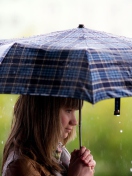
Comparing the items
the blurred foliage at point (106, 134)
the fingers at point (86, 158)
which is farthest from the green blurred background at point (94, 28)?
the fingers at point (86, 158)

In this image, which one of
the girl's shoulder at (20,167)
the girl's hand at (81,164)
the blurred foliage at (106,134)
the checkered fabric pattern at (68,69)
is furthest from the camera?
the blurred foliage at (106,134)

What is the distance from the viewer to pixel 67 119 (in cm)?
206

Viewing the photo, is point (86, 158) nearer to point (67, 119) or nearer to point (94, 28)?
point (67, 119)

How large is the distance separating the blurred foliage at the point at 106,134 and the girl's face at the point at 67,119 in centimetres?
178

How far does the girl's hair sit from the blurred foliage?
1.82 metres

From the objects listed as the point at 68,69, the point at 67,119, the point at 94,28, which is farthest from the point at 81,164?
the point at 94,28

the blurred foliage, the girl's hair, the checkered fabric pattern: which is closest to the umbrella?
the checkered fabric pattern

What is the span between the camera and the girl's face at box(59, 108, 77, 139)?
6.72 feet

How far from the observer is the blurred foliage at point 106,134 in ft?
12.7

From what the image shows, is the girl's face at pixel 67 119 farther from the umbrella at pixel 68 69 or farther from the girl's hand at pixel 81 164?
the umbrella at pixel 68 69

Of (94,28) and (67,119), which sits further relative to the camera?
(94,28)

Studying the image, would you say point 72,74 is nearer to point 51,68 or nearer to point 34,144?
point 51,68

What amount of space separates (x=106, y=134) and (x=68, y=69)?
2170 mm

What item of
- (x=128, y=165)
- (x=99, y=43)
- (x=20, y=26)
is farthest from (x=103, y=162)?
(x=99, y=43)
